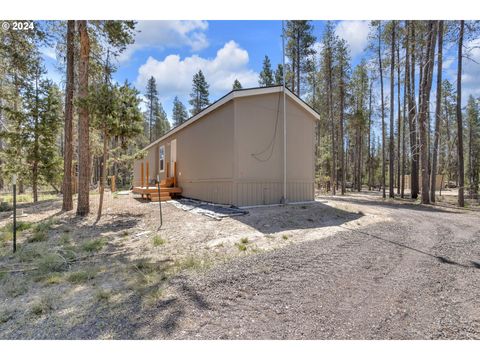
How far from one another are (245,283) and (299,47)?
62.8 feet

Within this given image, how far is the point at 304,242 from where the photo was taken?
4574 mm

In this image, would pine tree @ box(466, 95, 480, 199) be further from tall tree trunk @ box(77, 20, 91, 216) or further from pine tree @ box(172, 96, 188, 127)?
tall tree trunk @ box(77, 20, 91, 216)

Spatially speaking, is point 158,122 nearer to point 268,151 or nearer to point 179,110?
point 179,110

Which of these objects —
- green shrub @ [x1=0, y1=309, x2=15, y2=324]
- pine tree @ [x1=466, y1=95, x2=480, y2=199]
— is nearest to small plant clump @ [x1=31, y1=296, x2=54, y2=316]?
green shrub @ [x1=0, y1=309, x2=15, y2=324]

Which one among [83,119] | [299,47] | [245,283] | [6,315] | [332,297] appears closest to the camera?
[6,315]

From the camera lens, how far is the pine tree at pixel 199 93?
31125 mm

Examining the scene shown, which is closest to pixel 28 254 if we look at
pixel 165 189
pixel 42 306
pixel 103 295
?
pixel 42 306

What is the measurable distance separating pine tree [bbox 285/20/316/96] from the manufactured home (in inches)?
401

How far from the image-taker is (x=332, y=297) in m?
2.67

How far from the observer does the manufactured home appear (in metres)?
8.06
